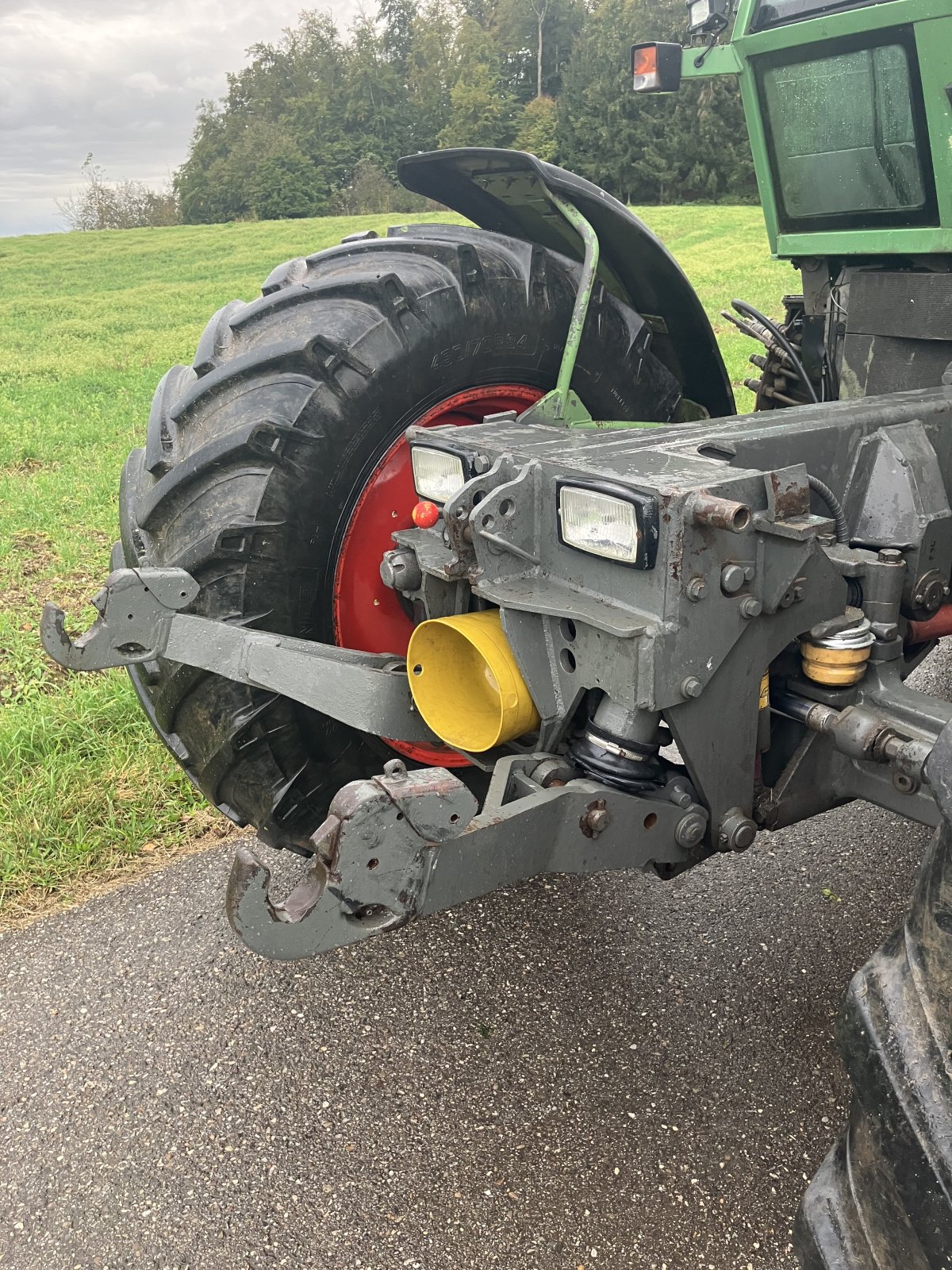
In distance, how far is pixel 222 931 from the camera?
8.67 feet

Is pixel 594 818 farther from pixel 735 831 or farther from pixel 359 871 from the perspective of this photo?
pixel 359 871

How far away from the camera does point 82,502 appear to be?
641cm

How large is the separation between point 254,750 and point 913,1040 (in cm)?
141

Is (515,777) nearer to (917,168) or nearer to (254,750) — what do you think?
(254,750)

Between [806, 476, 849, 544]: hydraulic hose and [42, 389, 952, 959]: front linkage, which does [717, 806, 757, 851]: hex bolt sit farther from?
[806, 476, 849, 544]: hydraulic hose

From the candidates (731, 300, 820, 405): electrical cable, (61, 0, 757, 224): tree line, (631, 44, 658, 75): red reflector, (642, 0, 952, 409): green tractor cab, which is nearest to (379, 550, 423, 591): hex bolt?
(642, 0, 952, 409): green tractor cab

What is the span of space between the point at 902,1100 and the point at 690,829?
2.16 feet

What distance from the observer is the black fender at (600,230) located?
95.0 inches

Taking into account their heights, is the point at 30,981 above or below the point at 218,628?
below

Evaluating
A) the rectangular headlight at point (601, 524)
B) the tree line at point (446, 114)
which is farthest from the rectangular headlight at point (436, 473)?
the tree line at point (446, 114)

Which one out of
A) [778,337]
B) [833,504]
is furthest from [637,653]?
[778,337]

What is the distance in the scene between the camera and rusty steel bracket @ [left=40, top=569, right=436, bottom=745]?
1838 millimetres

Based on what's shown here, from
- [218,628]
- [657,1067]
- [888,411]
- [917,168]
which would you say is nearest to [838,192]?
[917,168]

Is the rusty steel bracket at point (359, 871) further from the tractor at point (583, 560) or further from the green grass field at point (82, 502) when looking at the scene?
the green grass field at point (82, 502)
